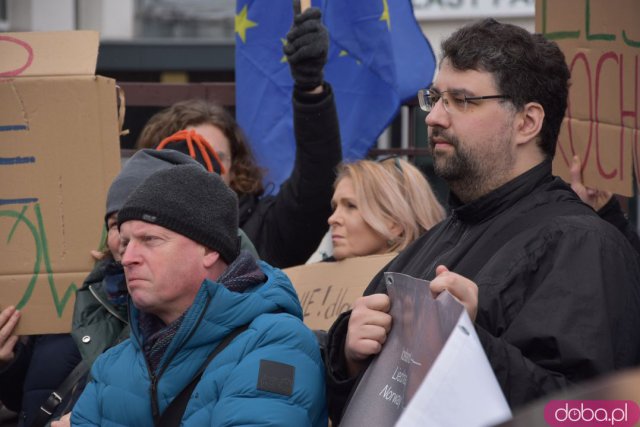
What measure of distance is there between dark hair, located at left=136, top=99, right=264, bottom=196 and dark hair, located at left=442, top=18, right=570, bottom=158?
1.67 metres

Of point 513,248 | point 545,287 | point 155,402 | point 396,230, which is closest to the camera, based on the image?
point 545,287

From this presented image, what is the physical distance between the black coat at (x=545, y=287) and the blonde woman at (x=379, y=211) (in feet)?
3.78

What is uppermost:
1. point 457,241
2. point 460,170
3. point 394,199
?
point 460,170

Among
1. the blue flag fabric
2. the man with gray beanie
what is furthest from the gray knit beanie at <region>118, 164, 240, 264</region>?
the blue flag fabric

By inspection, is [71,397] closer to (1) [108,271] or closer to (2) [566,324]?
(1) [108,271]

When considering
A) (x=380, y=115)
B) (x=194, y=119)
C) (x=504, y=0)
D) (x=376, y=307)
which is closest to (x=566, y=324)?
(x=376, y=307)

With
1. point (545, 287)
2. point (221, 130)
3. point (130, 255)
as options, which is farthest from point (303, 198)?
point (545, 287)

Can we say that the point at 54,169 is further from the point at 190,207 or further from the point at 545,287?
the point at 545,287

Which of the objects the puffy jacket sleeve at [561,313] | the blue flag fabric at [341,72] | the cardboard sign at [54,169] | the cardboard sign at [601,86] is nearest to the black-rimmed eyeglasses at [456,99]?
the puffy jacket sleeve at [561,313]

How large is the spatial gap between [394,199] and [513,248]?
1405 mm

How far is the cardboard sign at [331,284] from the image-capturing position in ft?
11.5

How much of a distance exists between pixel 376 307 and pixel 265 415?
1.12 ft

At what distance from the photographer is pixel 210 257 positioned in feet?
8.85

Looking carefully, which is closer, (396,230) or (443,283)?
(443,283)
